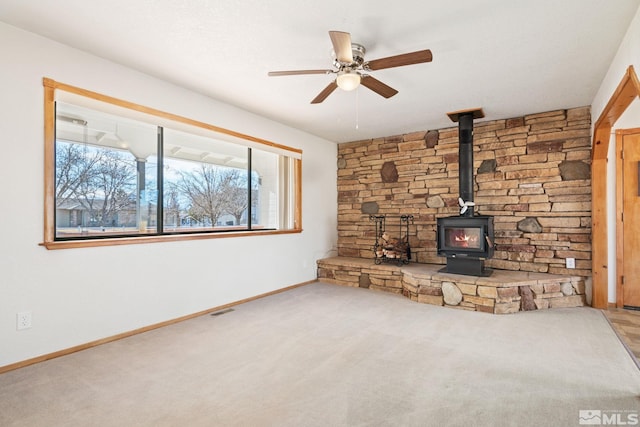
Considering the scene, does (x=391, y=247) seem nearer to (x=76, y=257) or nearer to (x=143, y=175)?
(x=143, y=175)

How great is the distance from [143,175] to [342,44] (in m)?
2.46

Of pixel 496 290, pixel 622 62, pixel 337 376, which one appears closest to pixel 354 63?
pixel 622 62

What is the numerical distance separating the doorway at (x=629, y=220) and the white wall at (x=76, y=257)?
4.61 m

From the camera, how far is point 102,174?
121 inches

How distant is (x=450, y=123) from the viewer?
4.84m

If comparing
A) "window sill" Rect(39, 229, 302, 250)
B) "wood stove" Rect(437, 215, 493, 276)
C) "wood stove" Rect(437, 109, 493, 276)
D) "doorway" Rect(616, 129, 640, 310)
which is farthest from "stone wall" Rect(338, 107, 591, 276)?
"window sill" Rect(39, 229, 302, 250)

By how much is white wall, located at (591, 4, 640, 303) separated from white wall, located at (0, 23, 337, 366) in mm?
3742

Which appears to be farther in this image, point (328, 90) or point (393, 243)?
point (393, 243)

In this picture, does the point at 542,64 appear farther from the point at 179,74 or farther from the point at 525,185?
the point at 179,74

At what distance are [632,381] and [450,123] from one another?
3636mm

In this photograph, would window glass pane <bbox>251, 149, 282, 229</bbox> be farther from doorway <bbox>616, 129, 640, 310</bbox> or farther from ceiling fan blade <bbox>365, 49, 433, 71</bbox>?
doorway <bbox>616, 129, 640, 310</bbox>

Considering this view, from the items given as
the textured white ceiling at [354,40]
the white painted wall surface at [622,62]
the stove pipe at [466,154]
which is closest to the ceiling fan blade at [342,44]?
the textured white ceiling at [354,40]

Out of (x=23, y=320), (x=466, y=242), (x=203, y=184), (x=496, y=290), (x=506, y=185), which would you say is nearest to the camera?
(x=23, y=320)

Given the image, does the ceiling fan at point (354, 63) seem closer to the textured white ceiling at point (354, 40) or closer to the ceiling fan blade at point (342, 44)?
the ceiling fan blade at point (342, 44)
